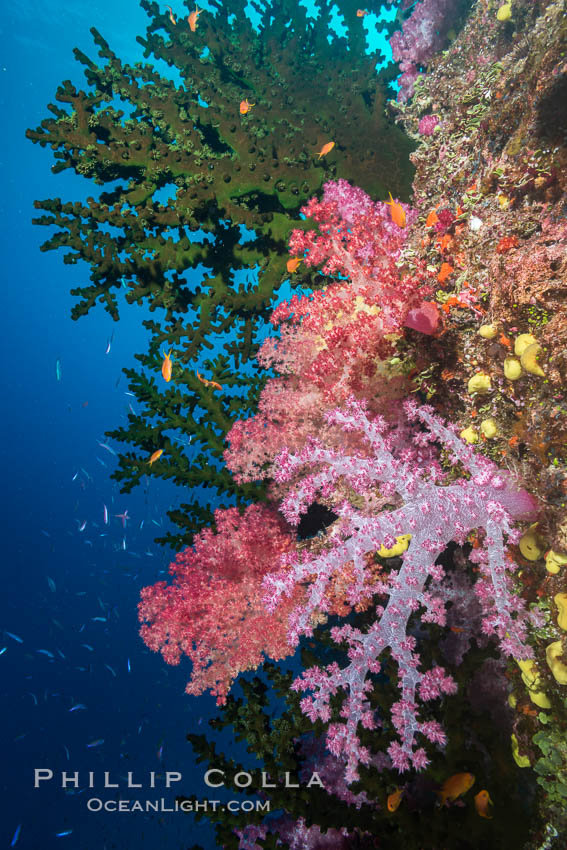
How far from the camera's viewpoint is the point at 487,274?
2549mm

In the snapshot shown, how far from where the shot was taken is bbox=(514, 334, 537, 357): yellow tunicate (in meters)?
2.03

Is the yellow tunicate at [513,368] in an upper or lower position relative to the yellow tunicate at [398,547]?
upper

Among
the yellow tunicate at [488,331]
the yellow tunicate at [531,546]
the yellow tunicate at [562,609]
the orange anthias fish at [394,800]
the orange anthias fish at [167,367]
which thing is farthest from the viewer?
the orange anthias fish at [167,367]

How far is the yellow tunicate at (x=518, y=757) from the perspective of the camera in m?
2.39

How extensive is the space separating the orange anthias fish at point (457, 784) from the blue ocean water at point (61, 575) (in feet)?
20.1

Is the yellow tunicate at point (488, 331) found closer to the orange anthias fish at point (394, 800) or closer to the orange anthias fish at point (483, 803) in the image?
the orange anthias fish at point (483, 803)

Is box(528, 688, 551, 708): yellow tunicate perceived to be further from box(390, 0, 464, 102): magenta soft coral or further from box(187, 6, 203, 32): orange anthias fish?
box(187, 6, 203, 32): orange anthias fish

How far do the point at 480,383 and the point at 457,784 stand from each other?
2571 mm

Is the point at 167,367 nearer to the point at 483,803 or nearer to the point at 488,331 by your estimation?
the point at 488,331

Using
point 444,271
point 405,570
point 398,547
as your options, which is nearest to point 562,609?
point 405,570

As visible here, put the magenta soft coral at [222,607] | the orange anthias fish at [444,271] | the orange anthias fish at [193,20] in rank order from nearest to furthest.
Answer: the orange anthias fish at [444,271] → the magenta soft coral at [222,607] → the orange anthias fish at [193,20]

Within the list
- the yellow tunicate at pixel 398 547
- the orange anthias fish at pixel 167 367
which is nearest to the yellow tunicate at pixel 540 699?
the yellow tunicate at pixel 398 547

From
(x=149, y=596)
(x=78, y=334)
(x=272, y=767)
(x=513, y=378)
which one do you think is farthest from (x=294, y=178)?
(x=78, y=334)

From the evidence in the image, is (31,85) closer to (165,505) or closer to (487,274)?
(165,505)
